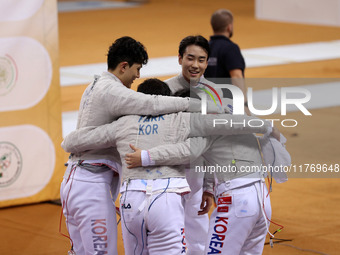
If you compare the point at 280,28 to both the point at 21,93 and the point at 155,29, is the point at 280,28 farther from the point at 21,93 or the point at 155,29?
the point at 21,93

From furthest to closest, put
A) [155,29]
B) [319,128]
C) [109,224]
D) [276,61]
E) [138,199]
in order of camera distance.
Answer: [155,29]
[276,61]
[319,128]
[109,224]
[138,199]

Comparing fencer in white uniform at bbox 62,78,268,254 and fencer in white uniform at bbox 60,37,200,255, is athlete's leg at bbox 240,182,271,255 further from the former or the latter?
fencer in white uniform at bbox 60,37,200,255

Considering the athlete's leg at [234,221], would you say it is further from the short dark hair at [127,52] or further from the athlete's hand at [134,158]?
the short dark hair at [127,52]

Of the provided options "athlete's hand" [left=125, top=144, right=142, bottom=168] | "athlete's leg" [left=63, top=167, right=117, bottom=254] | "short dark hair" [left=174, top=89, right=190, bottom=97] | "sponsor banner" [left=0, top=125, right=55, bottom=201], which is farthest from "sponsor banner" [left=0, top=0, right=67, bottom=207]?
"athlete's hand" [left=125, top=144, right=142, bottom=168]

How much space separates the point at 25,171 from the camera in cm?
741

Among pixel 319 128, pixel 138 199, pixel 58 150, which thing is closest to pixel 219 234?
pixel 138 199

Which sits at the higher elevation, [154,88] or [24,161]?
[154,88]

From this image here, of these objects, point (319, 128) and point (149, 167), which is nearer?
point (149, 167)

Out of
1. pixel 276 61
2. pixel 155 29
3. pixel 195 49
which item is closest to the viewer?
pixel 195 49

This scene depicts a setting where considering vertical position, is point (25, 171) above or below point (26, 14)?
below

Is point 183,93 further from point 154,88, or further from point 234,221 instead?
point 234,221

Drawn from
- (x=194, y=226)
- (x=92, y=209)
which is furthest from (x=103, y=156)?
(x=194, y=226)

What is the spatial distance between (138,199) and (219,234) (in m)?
0.60

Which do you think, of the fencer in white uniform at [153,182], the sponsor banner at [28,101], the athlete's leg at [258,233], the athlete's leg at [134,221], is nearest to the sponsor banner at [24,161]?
the sponsor banner at [28,101]
